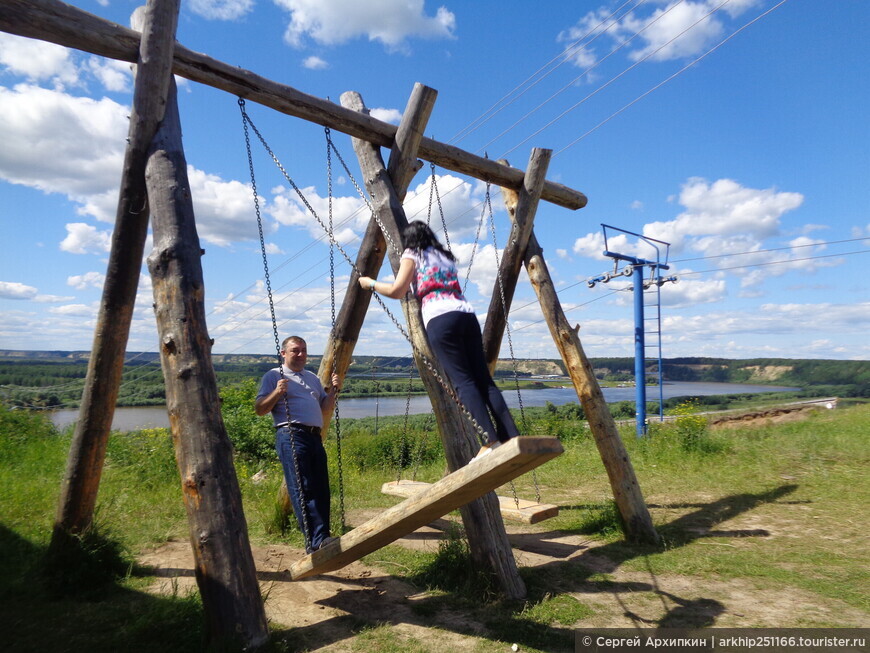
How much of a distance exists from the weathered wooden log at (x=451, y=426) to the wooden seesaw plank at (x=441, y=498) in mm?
844

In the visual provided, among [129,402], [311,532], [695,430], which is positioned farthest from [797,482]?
[129,402]

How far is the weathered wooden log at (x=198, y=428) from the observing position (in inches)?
127

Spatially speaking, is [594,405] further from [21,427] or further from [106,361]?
[21,427]

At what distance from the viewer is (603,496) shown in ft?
25.9

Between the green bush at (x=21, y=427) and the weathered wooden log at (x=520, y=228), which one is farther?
the green bush at (x=21, y=427)

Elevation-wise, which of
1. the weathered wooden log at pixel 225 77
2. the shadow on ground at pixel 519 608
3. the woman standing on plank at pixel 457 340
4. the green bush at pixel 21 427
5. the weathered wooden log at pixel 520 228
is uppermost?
the weathered wooden log at pixel 225 77

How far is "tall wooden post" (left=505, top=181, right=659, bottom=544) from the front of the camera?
5988 millimetres

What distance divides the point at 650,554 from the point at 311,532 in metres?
3.19

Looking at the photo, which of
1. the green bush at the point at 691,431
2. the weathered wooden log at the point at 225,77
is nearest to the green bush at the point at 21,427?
the weathered wooden log at the point at 225,77

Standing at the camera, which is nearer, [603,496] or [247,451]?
[603,496]

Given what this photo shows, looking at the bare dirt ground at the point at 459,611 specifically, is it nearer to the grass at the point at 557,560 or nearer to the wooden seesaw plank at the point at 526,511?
the grass at the point at 557,560

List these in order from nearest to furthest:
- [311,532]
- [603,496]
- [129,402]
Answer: [311,532] → [603,496] → [129,402]

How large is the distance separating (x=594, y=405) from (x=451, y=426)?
2.20m

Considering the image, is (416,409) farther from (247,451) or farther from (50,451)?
(50,451)
